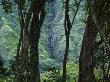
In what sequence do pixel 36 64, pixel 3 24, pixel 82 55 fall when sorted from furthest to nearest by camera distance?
1. pixel 3 24
2. pixel 36 64
3. pixel 82 55

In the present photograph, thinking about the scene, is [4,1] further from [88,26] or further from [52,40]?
[52,40]

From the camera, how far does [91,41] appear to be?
33.7 ft

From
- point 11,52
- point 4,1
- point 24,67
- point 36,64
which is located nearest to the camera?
point 24,67

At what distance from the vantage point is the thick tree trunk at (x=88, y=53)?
33.4ft

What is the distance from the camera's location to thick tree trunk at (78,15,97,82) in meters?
10.2

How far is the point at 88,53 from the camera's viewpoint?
10453 mm

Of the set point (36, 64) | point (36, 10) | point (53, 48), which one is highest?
point (36, 10)

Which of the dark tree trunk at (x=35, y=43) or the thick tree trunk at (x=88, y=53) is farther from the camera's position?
the dark tree trunk at (x=35, y=43)

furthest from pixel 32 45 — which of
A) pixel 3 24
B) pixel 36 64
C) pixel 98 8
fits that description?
pixel 3 24

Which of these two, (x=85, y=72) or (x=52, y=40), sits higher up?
(x=85, y=72)

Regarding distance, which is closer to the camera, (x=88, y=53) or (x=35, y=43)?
(x=88, y=53)

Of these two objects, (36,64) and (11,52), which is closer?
(36,64)

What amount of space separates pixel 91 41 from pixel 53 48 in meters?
146

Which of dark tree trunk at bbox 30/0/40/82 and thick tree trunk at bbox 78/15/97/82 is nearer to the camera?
thick tree trunk at bbox 78/15/97/82
